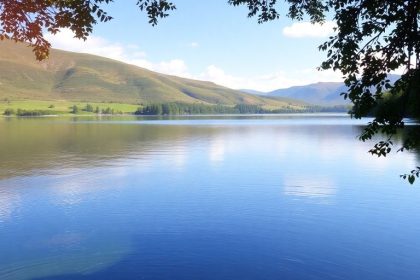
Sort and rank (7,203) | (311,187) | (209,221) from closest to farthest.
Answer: (209,221) < (7,203) < (311,187)

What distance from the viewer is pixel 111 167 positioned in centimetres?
5744

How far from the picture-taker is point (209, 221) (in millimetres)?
30391

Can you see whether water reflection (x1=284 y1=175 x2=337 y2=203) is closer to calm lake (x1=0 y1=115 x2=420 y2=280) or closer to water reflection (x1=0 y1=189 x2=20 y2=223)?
calm lake (x1=0 y1=115 x2=420 y2=280)

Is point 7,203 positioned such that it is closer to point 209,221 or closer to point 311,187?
point 209,221

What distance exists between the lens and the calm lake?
22.3 meters

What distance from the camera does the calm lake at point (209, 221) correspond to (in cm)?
2225

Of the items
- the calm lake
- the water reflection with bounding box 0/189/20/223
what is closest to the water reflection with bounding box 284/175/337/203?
the calm lake

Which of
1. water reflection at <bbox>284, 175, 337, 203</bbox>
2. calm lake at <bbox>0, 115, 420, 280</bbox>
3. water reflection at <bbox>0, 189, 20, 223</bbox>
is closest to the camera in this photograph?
calm lake at <bbox>0, 115, 420, 280</bbox>

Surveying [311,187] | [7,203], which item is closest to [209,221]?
[311,187]

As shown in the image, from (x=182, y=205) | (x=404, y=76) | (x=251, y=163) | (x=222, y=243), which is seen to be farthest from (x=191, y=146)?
(x=404, y=76)

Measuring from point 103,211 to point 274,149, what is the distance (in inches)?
1988

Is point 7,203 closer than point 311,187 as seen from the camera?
Yes

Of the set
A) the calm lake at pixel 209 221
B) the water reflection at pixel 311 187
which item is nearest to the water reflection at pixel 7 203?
the calm lake at pixel 209 221

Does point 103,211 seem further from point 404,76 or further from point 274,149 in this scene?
point 274,149
